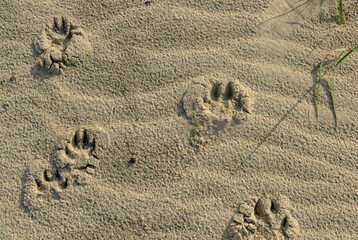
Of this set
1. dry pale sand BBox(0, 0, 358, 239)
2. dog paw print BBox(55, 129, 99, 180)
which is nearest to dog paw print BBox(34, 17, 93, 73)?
dry pale sand BBox(0, 0, 358, 239)

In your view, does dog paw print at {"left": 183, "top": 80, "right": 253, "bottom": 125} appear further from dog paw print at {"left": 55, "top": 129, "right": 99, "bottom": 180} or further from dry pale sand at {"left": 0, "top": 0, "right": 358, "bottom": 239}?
dog paw print at {"left": 55, "top": 129, "right": 99, "bottom": 180}

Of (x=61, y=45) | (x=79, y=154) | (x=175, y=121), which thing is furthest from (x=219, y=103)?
(x=61, y=45)

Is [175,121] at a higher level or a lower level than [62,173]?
higher

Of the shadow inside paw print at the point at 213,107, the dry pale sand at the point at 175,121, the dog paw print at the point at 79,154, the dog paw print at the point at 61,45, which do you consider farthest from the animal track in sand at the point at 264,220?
the dog paw print at the point at 61,45

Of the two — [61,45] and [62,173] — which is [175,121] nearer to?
[62,173]

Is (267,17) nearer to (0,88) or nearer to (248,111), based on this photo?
(248,111)

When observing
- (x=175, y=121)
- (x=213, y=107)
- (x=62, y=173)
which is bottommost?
(x=62, y=173)
